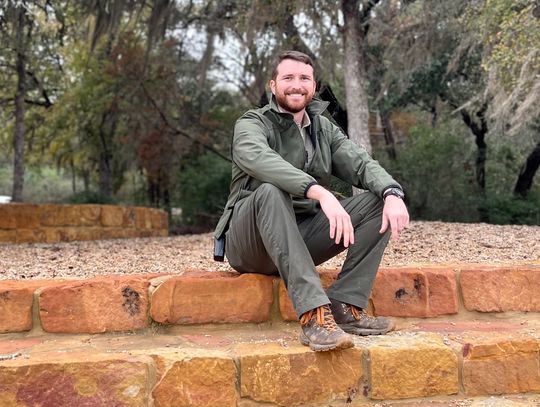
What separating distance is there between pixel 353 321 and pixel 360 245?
304 mm

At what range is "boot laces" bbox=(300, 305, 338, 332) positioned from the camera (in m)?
1.95

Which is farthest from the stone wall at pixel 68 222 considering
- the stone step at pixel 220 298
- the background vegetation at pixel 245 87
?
A: the stone step at pixel 220 298

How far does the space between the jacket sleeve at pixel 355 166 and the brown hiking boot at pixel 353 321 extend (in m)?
0.46

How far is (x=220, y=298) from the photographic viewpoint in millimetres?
2311

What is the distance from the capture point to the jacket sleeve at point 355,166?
2.24m

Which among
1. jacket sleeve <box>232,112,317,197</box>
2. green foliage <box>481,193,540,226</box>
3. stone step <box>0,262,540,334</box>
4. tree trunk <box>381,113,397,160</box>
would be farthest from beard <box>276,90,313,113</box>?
tree trunk <box>381,113,397,160</box>

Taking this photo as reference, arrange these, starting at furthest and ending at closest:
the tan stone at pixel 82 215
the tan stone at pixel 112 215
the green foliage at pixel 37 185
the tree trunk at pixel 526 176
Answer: the green foliage at pixel 37 185 → the tree trunk at pixel 526 176 → the tan stone at pixel 112 215 → the tan stone at pixel 82 215

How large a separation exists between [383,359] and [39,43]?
955cm

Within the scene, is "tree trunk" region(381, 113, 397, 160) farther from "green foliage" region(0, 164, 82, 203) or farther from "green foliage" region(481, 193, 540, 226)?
"green foliage" region(0, 164, 82, 203)

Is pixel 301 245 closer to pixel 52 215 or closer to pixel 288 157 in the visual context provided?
pixel 288 157

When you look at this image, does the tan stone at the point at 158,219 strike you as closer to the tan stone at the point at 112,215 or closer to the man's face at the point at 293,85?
the tan stone at the point at 112,215

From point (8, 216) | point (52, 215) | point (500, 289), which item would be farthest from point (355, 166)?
point (52, 215)

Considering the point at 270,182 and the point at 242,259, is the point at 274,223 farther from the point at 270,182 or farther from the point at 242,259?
the point at 242,259

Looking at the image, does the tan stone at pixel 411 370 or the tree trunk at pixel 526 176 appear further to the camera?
the tree trunk at pixel 526 176
